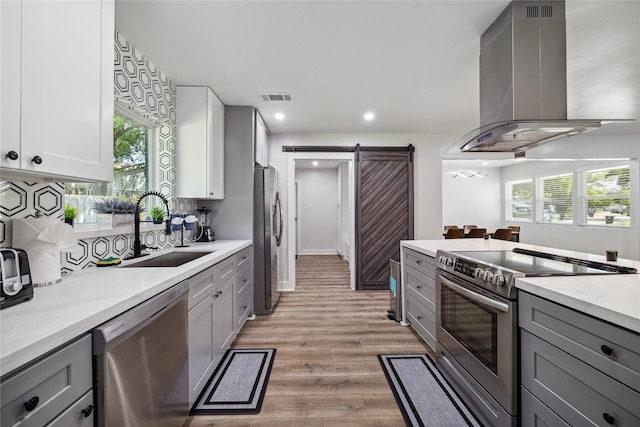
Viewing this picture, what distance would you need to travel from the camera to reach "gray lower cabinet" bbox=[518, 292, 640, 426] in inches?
35.2

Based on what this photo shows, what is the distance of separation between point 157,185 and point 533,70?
10.1 feet

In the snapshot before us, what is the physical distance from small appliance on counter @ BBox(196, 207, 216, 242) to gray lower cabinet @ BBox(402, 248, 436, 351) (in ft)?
6.97

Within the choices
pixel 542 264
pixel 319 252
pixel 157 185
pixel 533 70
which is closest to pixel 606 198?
pixel 533 70

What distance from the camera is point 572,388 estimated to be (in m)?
1.06

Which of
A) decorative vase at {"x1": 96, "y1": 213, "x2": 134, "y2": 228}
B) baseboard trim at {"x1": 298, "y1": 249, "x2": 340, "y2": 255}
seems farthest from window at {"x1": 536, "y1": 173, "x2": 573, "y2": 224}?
decorative vase at {"x1": 96, "y1": 213, "x2": 134, "y2": 228}

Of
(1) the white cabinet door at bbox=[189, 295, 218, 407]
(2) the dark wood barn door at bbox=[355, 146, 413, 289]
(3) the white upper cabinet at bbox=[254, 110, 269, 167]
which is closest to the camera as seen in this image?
(1) the white cabinet door at bbox=[189, 295, 218, 407]

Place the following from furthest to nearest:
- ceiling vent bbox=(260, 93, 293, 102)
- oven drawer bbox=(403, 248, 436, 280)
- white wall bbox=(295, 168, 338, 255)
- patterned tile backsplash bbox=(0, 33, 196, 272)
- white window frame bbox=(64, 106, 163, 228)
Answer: white wall bbox=(295, 168, 338, 255), ceiling vent bbox=(260, 93, 293, 102), white window frame bbox=(64, 106, 163, 228), oven drawer bbox=(403, 248, 436, 280), patterned tile backsplash bbox=(0, 33, 196, 272)

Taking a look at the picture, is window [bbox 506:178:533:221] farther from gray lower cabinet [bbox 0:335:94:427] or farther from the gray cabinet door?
gray lower cabinet [bbox 0:335:94:427]

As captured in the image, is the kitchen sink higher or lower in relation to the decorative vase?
lower

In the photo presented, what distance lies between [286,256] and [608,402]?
3792mm

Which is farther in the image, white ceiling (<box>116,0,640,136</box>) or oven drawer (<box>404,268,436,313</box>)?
oven drawer (<box>404,268,436,313</box>)

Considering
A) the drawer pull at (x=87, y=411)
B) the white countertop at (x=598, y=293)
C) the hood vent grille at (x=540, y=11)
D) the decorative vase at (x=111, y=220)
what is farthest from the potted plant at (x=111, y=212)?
the hood vent grille at (x=540, y=11)

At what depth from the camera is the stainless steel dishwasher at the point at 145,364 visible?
923 millimetres

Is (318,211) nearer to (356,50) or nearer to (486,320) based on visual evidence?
(356,50)
